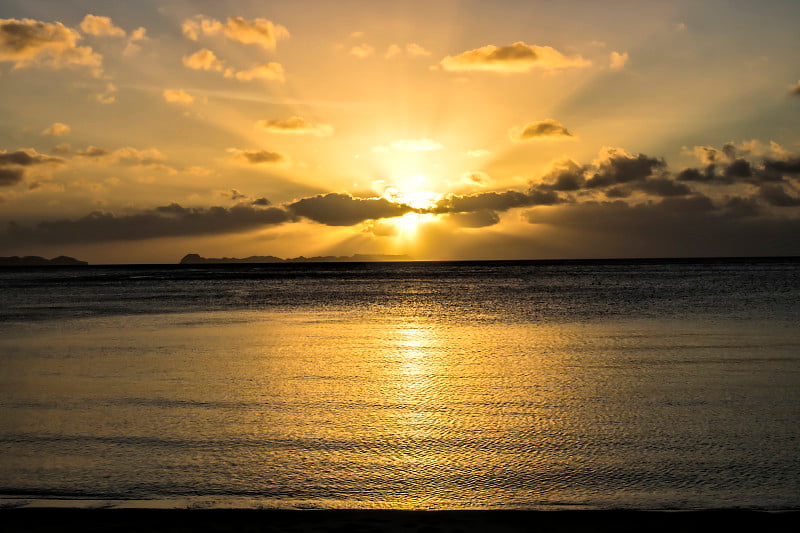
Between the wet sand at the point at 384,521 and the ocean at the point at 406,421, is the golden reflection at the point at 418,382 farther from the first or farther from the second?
the wet sand at the point at 384,521

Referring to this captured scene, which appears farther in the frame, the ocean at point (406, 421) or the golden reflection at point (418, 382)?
the golden reflection at point (418, 382)

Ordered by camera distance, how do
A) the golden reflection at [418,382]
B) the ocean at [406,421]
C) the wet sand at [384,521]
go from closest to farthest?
the wet sand at [384,521], the ocean at [406,421], the golden reflection at [418,382]

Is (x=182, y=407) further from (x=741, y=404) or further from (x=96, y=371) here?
(x=741, y=404)

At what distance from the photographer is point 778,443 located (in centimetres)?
1112

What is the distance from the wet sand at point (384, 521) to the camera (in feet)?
23.8

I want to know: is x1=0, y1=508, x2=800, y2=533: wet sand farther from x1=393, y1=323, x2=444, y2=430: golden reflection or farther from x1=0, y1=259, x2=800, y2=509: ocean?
x1=393, y1=323, x2=444, y2=430: golden reflection

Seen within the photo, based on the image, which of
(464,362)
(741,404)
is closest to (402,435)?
(741,404)

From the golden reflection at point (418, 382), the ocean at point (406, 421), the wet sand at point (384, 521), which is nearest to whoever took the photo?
the wet sand at point (384, 521)

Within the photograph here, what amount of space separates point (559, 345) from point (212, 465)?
17587 millimetres

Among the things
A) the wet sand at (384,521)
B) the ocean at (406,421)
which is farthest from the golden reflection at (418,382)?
the wet sand at (384,521)

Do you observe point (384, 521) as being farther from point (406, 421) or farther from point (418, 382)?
point (418, 382)

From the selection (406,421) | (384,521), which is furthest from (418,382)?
(384,521)

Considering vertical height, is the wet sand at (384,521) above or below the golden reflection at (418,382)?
above

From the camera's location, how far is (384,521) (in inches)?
295
